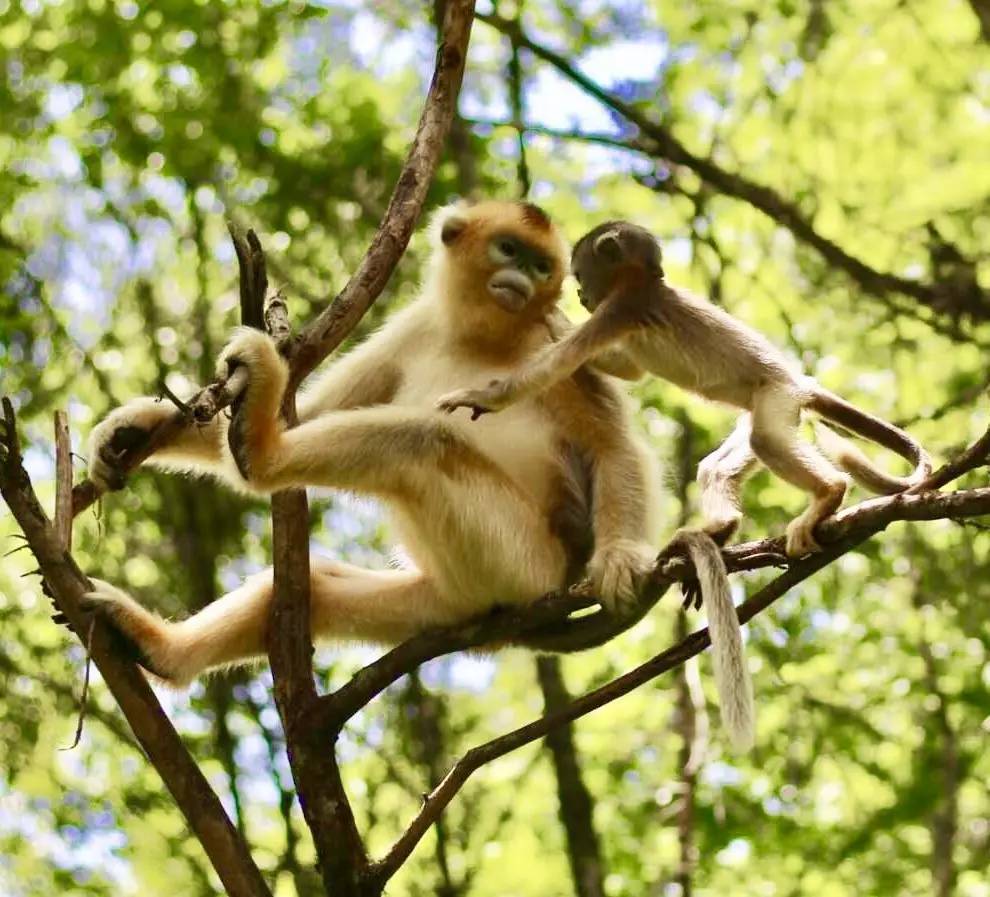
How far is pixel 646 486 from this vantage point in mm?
5246

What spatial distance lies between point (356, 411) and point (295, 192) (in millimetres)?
4428

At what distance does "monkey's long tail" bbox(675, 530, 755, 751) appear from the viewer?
3785mm

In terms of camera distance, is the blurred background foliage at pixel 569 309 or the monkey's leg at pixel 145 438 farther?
Answer: the blurred background foliage at pixel 569 309

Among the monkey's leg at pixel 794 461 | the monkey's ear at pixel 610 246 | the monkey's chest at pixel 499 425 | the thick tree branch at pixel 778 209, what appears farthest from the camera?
the thick tree branch at pixel 778 209

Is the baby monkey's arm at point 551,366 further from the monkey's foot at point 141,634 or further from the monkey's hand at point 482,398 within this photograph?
the monkey's foot at point 141,634

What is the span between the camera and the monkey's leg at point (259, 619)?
16.4ft

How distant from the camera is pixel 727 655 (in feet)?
12.7

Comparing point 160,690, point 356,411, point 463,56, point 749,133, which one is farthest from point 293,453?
point 749,133

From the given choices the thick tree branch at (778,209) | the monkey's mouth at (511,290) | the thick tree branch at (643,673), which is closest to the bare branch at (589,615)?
the thick tree branch at (643,673)

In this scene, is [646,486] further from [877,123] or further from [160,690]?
[877,123]

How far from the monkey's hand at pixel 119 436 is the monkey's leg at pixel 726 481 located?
1.99m

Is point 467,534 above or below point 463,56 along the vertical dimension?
below

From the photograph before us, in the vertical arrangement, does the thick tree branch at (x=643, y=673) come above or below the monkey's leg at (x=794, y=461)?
below

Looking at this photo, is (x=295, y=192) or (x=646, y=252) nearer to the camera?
(x=646, y=252)
